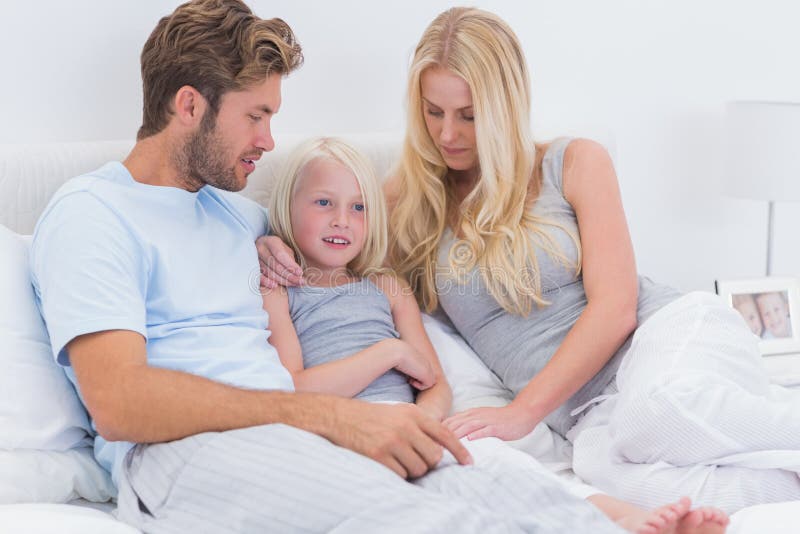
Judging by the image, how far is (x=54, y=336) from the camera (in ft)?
4.32

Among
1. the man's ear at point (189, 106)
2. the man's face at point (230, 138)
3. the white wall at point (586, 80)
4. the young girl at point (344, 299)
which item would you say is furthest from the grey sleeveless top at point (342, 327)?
the white wall at point (586, 80)

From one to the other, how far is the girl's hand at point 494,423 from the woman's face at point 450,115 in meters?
0.52

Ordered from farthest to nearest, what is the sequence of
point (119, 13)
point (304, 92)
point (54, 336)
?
point (304, 92) < point (119, 13) < point (54, 336)

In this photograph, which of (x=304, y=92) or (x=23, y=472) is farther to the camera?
(x=304, y=92)

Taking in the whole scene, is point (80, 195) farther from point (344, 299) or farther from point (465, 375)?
point (465, 375)

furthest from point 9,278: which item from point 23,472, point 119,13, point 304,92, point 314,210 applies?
point 304,92

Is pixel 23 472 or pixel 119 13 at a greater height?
pixel 119 13

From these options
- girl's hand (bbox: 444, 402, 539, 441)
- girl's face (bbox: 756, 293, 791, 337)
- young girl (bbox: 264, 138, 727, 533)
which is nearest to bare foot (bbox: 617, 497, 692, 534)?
girl's hand (bbox: 444, 402, 539, 441)

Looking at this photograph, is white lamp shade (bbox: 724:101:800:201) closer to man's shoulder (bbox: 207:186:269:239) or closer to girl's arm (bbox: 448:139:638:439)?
girl's arm (bbox: 448:139:638:439)

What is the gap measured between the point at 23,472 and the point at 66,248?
1.08 feet

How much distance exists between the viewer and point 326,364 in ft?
5.55

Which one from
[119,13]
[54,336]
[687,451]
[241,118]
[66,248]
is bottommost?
[687,451]

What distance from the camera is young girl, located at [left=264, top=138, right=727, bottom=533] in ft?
5.60

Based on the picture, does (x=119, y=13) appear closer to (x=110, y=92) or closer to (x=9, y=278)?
(x=110, y=92)
